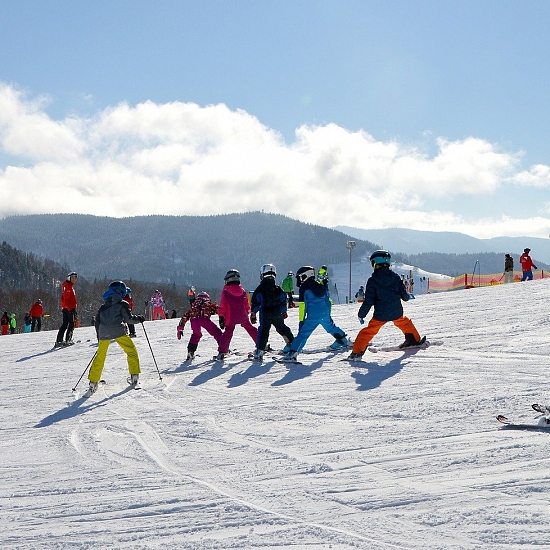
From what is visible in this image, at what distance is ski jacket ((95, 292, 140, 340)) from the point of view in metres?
6.95

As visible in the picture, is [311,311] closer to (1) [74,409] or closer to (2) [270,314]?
(2) [270,314]

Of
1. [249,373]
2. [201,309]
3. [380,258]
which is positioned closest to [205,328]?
[201,309]

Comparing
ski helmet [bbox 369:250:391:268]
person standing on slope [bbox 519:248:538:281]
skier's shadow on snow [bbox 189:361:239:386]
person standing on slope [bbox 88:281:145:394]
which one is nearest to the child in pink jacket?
skier's shadow on snow [bbox 189:361:239:386]

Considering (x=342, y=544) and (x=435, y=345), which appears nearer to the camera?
(x=342, y=544)

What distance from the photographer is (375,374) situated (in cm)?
658

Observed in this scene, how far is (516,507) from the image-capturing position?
2.86 metres

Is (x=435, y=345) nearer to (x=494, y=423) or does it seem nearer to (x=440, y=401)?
(x=440, y=401)

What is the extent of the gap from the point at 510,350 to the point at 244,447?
16.3ft

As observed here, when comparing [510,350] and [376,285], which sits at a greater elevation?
[376,285]

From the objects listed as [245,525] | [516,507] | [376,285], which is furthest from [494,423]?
[376,285]

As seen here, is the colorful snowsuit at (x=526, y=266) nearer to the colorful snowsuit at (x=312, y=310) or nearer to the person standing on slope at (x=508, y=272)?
the person standing on slope at (x=508, y=272)

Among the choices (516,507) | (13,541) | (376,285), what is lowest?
(13,541)

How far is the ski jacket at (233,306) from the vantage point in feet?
27.9

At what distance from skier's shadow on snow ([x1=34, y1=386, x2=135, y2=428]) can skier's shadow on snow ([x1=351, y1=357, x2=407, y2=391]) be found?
118 inches
